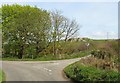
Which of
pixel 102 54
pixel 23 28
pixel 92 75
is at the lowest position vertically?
pixel 92 75

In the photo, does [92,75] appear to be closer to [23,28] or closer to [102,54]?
[102,54]

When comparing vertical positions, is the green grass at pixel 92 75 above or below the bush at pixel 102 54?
below

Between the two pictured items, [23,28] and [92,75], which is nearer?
[92,75]

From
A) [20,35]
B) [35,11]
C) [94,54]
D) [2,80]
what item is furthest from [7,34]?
[2,80]

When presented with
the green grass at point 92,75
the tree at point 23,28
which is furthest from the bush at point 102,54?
the tree at point 23,28

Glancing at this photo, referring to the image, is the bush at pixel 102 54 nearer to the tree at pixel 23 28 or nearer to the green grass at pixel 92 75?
the green grass at pixel 92 75

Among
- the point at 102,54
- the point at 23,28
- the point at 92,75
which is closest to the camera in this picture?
the point at 92,75

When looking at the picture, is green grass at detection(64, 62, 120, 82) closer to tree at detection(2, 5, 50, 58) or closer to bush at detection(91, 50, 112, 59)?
bush at detection(91, 50, 112, 59)

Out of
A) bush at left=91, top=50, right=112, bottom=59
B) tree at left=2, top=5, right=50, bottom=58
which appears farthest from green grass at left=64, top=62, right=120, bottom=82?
tree at left=2, top=5, right=50, bottom=58

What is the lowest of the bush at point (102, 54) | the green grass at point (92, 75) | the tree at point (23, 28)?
the green grass at point (92, 75)

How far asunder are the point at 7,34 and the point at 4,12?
5023 millimetres

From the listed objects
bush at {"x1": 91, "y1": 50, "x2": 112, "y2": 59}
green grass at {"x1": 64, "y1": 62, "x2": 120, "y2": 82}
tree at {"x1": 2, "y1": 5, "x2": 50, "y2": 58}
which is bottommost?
green grass at {"x1": 64, "y1": 62, "x2": 120, "y2": 82}

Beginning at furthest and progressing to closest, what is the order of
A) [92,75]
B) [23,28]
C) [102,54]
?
[23,28], [102,54], [92,75]

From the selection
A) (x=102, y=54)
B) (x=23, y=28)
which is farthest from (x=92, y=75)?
(x=23, y=28)
